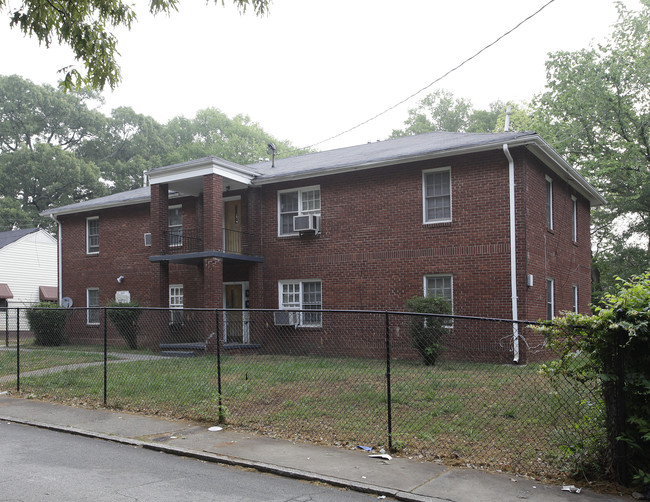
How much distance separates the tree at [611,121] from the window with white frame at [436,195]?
13292 mm

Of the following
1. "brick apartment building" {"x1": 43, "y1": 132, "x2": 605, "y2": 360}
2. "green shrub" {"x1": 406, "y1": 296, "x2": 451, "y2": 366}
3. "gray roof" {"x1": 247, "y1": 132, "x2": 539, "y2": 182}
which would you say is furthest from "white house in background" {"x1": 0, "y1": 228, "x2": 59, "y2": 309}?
"green shrub" {"x1": 406, "y1": 296, "x2": 451, "y2": 366}

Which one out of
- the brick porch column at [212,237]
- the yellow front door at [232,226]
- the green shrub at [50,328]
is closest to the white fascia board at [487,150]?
the yellow front door at [232,226]

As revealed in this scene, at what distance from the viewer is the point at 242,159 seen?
55.0 m

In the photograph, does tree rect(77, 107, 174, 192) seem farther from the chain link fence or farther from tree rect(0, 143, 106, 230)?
the chain link fence

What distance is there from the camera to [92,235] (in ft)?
78.1

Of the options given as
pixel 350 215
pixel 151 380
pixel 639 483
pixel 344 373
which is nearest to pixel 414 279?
pixel 350 215

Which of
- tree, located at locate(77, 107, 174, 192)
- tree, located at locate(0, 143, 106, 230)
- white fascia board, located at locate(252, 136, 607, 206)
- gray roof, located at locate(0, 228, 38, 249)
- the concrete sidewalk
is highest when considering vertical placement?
tree, located at locate(77, 107, 174, 192)

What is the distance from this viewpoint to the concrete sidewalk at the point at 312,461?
536 centimetres

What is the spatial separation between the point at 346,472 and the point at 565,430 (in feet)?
7.86

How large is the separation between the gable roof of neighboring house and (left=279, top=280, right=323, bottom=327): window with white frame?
11.0 ft

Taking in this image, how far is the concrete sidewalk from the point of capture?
5359 mm

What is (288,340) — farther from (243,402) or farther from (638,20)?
(638,20)

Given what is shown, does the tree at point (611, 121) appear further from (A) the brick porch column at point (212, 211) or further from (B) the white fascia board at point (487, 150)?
(A) the brick porch column at point (212, 211)

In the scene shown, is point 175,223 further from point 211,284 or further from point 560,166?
point 560,166
